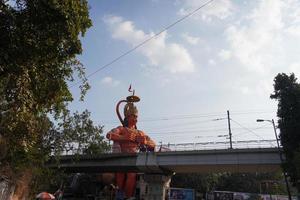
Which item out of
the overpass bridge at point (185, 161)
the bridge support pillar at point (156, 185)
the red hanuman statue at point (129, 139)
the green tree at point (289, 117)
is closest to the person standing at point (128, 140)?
the red hanuman statue at point (129, 139)

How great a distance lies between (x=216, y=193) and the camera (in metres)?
61.5

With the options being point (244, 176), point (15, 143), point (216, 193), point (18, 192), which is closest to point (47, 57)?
point (15, 143)

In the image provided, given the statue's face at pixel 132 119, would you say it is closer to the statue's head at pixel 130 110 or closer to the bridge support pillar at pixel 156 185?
the statue's head at pixel 130 110

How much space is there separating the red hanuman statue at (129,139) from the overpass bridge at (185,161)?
99.2 inches

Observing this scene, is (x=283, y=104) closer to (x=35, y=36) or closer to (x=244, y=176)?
(x=35, y=36)

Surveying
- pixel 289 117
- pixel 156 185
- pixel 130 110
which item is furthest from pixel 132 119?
pixel 289 117

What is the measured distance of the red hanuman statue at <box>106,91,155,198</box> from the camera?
163ft

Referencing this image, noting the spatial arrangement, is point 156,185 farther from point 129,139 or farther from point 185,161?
point 129,139

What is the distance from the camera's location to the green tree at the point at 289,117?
31.4 meters

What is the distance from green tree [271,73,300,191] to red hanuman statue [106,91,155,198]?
2001 cm

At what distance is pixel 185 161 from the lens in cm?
4341

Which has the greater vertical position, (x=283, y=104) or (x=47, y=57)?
(x=283, y=104)

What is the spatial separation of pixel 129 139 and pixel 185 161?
9.54 meters

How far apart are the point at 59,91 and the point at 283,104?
25.1 meters
